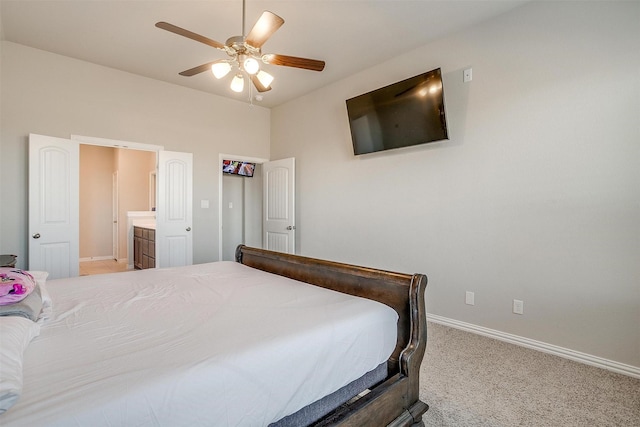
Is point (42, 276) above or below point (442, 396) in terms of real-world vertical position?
above

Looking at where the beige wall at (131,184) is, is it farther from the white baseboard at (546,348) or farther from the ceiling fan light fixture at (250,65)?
the white baseboard at (546,348)

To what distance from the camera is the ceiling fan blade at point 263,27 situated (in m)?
1.93

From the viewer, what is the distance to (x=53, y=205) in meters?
3.42

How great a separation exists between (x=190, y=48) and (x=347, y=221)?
2.73m

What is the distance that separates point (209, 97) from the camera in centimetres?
470

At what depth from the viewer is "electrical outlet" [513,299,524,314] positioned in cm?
268

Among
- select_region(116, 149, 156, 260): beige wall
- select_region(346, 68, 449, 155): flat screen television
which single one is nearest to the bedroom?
select_region(346, 68, 449, 155): flat screen television

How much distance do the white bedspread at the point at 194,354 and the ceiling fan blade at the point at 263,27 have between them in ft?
5.52

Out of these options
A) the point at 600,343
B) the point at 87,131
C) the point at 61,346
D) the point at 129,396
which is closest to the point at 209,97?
the point at 87,131

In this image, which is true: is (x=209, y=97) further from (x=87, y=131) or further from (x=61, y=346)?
(x=61, y=346)

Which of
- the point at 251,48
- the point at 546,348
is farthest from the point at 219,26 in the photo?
the point at 546,348

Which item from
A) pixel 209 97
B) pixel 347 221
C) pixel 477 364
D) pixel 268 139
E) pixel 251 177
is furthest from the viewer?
pixel 251 177

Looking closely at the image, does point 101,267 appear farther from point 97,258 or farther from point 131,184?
point 131,184

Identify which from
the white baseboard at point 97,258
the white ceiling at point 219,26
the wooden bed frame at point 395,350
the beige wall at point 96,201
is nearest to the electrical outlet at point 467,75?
the white ceiling at point 219,26
